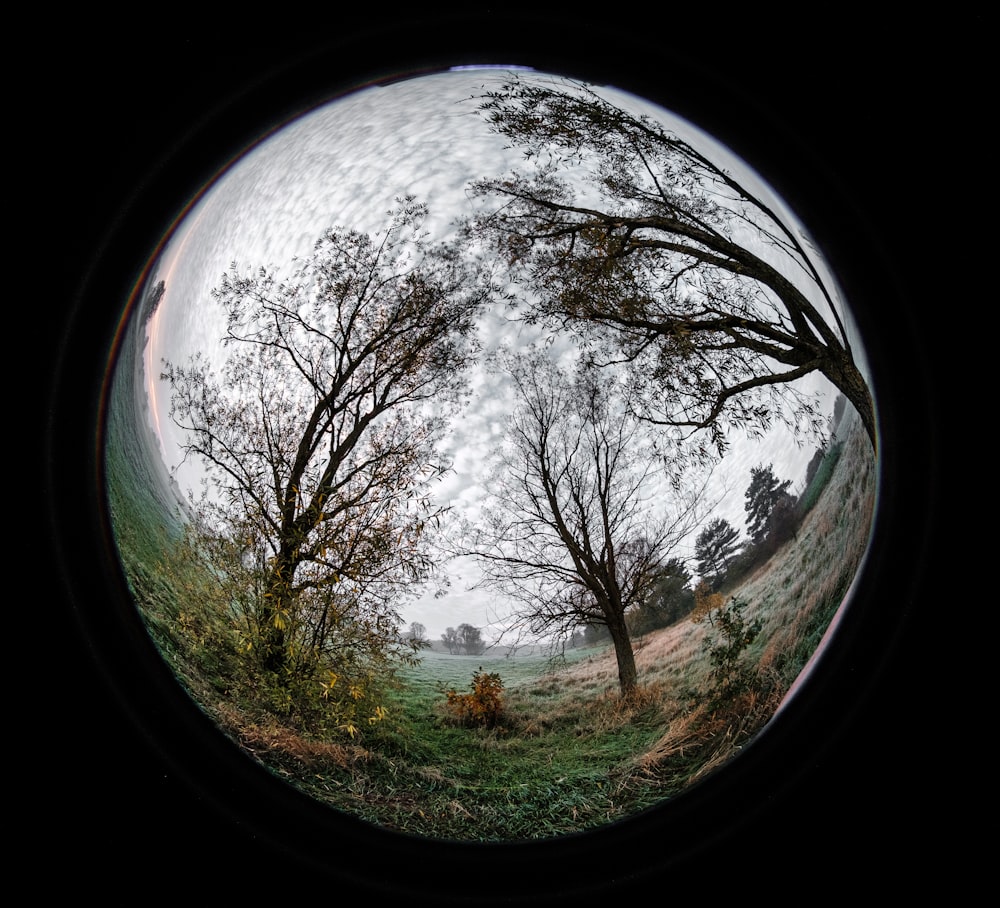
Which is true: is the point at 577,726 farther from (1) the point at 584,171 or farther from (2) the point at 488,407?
(1) the point at 584,171

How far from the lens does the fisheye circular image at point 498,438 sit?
2.36 metres

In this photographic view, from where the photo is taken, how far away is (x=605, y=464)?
97.4 inches

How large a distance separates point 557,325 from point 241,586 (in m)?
2.00

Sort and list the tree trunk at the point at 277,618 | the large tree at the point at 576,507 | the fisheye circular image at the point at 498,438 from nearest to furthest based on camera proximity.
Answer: the tree trunk at the point at 277,618 → the fisheye circular image at the point at 498,438 → the large tree at the point at 576,507

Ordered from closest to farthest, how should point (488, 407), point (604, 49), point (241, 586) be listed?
1. point (604, 49)
2. point (241, 586)
3. point (488, 407)

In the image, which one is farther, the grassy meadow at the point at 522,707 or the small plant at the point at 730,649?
the small plant at the point at 730,649

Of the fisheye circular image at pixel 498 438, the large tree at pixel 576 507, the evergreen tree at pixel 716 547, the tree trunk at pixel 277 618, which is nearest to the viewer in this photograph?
the tree trunk at pixel 277 618

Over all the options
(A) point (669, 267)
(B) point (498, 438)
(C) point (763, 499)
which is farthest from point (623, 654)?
(A) point (669, 267)

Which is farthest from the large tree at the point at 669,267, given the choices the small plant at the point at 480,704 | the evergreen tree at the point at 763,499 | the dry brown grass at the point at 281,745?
the dry brown grass at the point at 281,745

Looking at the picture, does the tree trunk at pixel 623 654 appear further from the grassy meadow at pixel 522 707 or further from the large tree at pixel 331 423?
the large tree at pixel 331 423

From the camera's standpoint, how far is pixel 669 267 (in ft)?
8.25

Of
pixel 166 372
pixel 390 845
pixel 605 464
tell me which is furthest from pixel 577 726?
pixel 166 372

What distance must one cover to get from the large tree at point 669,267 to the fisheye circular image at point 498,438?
0.6 inches

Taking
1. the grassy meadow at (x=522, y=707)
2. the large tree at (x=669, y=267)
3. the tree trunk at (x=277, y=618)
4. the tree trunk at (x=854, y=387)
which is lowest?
the grassy meadow at (x=522, y=707)
